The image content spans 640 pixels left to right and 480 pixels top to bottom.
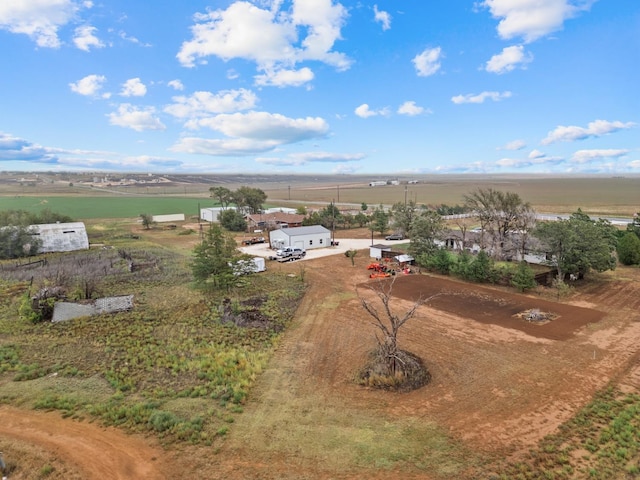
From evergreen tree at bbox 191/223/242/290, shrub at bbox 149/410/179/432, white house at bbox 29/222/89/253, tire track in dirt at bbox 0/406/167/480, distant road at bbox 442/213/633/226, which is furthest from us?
distant road at bbox 442/213/633/226

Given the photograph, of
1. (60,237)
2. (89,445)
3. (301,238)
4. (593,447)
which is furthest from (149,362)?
(60,237)

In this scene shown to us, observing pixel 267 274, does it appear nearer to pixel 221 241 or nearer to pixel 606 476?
pixel 221 241

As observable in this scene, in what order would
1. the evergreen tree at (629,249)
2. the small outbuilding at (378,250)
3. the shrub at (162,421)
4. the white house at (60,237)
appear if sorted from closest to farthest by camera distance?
the shrub at (162,421), the evergreen tree at (629,249), the small outbuilding at (378,250), the white house at (60,237)

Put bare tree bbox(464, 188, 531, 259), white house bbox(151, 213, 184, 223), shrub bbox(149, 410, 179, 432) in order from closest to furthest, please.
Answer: shrub bbox(149, 410, 179, 432)
bare tree bbox(464, 188, 531, 259)
white house bbox(151, 213, 184, 223)

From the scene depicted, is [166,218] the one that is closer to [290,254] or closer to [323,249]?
[323,249]

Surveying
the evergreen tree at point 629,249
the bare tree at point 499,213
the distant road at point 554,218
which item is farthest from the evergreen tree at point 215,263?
the distant road at point 554,218

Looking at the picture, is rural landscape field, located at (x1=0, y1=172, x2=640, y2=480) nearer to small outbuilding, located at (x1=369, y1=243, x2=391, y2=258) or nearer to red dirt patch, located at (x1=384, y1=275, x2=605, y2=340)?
red dirt patch, located at (x1=384, y1=275, x2=605, y2=340)

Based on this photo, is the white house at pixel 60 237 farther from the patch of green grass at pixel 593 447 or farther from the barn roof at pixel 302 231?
the patch of green grass at pixel 593 447

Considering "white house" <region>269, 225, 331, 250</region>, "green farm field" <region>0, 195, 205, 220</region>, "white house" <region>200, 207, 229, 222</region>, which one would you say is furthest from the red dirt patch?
"green farm field" <region>0, 195, 205, 220</region>
